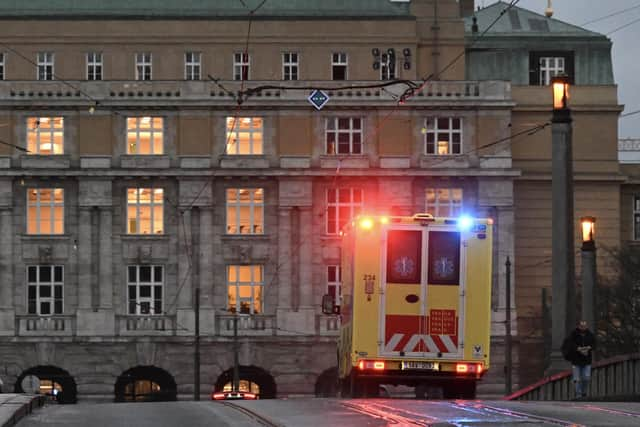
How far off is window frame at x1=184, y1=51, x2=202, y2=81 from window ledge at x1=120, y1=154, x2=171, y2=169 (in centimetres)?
486

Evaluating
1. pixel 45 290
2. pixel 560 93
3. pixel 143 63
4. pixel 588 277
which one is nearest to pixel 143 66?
pixel 143 63

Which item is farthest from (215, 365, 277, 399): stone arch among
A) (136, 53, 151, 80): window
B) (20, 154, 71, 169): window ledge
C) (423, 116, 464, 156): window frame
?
(136, 53, 151, 80): window

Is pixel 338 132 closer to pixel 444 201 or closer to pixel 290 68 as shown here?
pixel 290 68


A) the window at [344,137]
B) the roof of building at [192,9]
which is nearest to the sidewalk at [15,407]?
the window at [344,137]

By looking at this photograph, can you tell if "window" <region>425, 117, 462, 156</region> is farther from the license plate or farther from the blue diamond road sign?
the license plate

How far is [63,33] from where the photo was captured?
94.0 meters

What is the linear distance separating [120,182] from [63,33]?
26.3 ft

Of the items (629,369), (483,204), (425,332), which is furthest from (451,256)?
(483,204)

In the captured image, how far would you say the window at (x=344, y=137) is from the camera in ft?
305

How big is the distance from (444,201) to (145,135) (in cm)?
1394

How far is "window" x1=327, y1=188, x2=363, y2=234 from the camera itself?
91688 millimetres

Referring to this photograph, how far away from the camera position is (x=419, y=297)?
140 feet

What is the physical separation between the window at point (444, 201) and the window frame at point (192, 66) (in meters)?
12.1

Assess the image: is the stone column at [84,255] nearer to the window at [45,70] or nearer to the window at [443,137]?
the window at [45,70]
